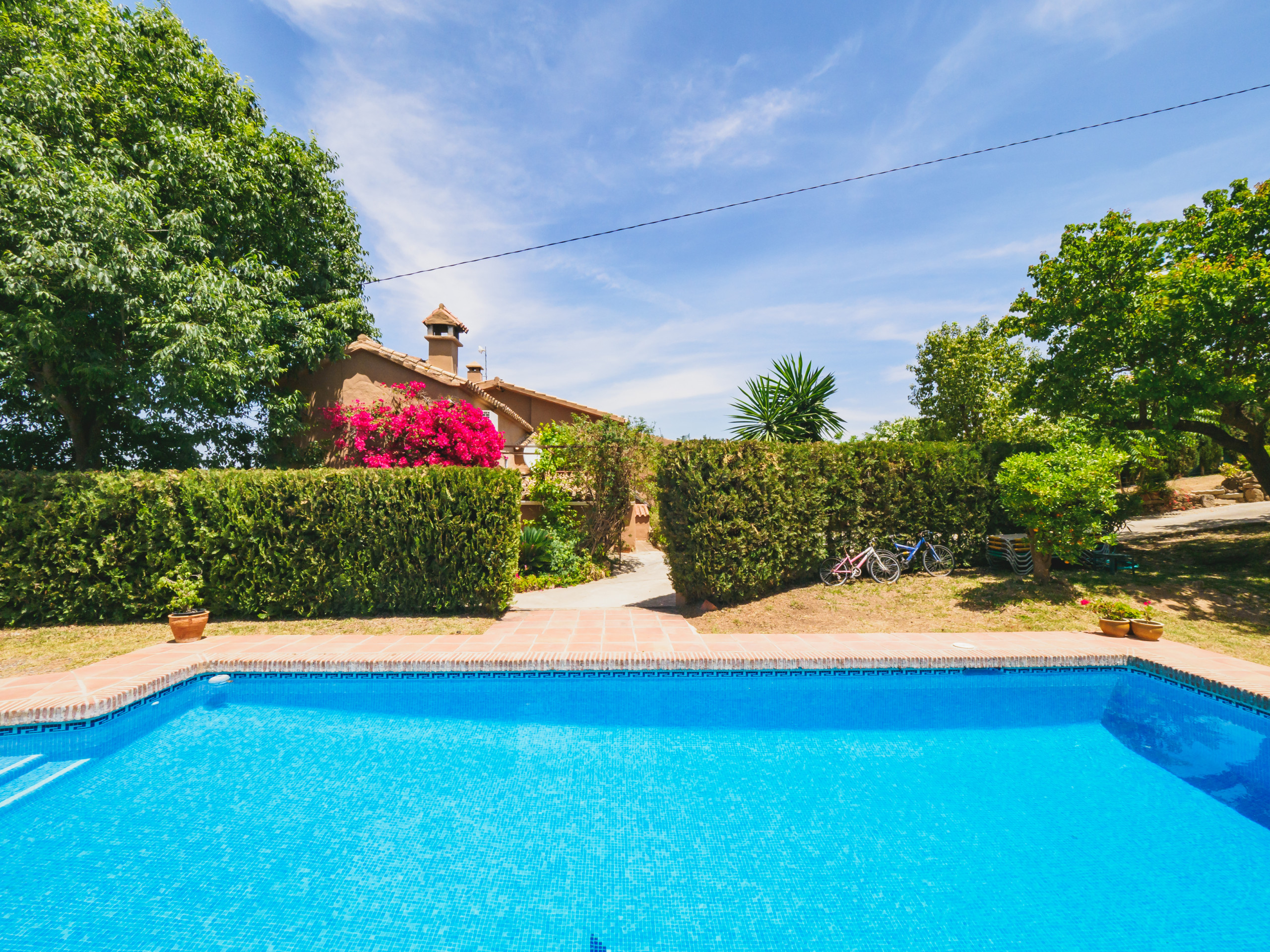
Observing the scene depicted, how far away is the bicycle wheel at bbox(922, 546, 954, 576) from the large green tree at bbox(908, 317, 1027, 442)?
14.7 m

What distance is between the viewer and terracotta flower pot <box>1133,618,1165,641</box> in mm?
7516

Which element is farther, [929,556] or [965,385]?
[965,385]

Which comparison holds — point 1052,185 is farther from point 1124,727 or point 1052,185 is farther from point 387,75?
point 387,75

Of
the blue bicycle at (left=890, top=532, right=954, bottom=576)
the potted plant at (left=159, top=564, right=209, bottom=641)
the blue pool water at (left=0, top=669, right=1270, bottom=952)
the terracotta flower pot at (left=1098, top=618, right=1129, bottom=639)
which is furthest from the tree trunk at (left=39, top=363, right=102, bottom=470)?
the terracotta flower pot at (left=1098, top=618, right=1129, bottom=639)

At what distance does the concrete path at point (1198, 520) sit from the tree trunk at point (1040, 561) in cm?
668

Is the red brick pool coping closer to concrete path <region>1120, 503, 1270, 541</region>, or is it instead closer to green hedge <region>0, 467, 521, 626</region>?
green hedge <region>0, 467, 521, 626</region>

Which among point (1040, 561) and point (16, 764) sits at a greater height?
point (1040, 561)

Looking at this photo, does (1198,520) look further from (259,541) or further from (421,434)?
(259,541)

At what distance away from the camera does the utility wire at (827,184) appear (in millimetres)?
9125

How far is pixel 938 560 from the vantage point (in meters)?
10.6

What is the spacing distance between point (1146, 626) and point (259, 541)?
44.7 ft

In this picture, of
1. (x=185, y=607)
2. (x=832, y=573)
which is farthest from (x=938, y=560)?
(x=185, y=607)

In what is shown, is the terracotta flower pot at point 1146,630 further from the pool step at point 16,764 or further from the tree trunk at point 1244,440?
the pool step at point 16,764

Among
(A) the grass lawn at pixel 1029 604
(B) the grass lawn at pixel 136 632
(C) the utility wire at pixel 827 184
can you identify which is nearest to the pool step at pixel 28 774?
(B) the grass lawn at pixel 136 632
